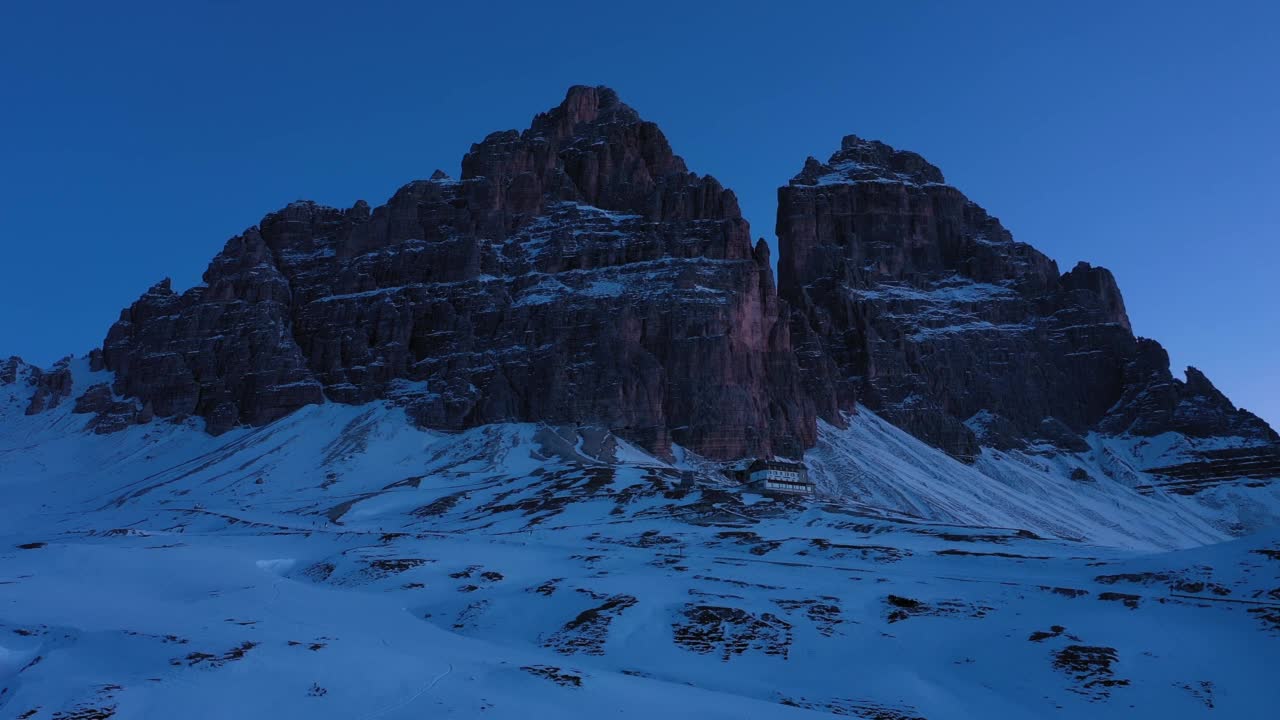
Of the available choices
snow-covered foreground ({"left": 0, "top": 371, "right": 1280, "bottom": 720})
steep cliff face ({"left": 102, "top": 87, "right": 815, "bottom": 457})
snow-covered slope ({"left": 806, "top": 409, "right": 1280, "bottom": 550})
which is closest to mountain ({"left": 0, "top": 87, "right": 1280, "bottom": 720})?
snow-covered foreground ({"left": 0, "top": 371, "right": 1280, "bottom": 720})

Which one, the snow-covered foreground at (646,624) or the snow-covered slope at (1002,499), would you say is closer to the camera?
the snow-covered foreground at (646,624)

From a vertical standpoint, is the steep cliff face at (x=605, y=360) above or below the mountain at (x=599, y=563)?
above

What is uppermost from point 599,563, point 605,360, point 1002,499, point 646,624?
point 605,360

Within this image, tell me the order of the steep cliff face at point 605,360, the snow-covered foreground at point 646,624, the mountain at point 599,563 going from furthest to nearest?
the steep cliff face at point 605,360 → the mountain at point 599,563 → the snow-covered foreground at point 646,624

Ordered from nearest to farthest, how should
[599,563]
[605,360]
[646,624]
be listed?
[646,624]
[599,563]
[605,360]

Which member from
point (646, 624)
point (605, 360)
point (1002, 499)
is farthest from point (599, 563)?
point (1002, 499)

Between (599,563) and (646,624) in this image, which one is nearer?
(646,624)

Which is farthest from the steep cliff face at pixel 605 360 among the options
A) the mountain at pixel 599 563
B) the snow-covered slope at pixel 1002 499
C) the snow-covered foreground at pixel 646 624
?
the snow-covered foreground at pixel 646 624

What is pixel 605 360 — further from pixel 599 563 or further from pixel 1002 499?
pixel 599 563

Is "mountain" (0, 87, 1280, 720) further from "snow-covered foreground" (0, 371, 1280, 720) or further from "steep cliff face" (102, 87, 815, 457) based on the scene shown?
"steep cliff face" (102, 87, 815, 457)

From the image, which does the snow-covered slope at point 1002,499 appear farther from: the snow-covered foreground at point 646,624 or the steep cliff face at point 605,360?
the snow-covered foreground at point 646,624

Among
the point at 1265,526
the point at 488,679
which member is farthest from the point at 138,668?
the point at 1265,526

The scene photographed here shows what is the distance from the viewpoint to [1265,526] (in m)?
188

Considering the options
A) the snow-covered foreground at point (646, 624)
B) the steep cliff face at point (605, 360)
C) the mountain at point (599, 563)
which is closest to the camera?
the snow-covered foreground at point (646, 624)
